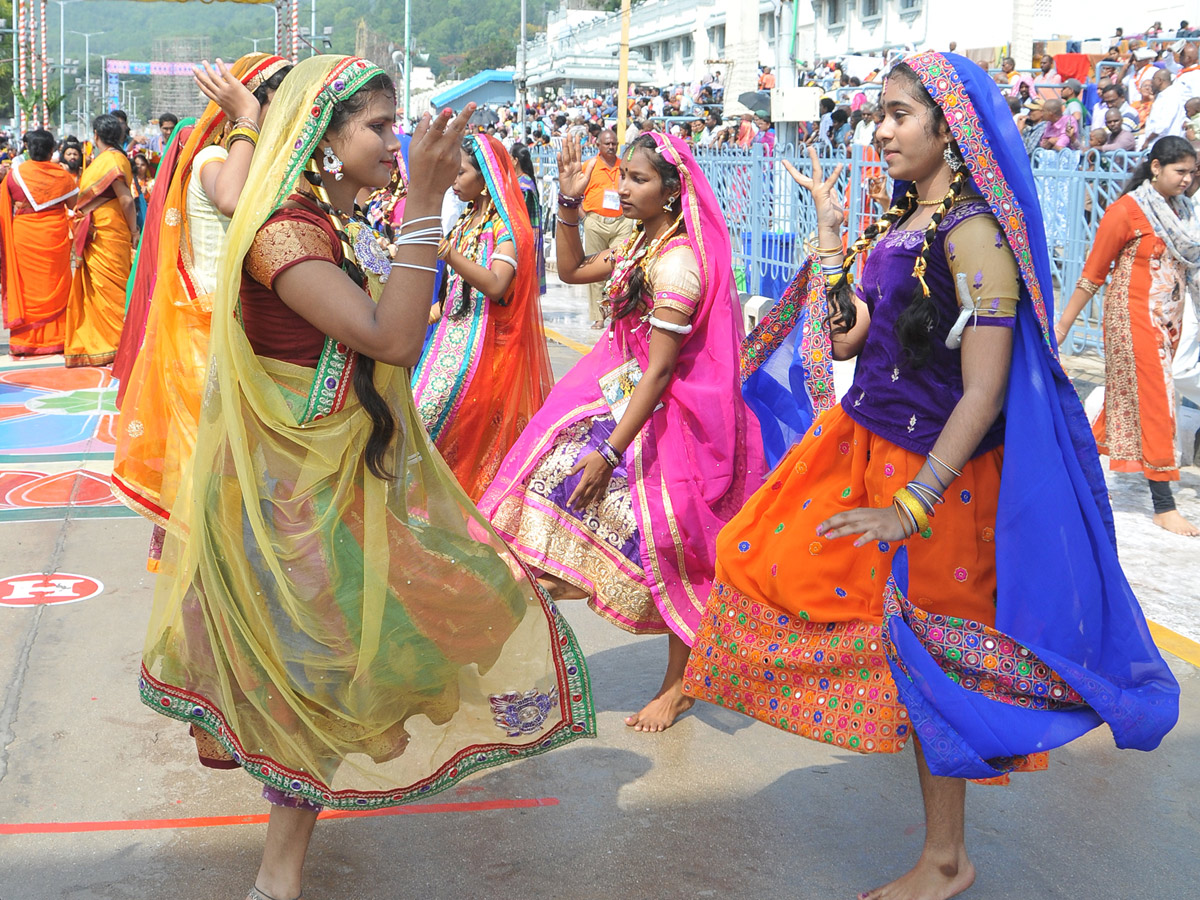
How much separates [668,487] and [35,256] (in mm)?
8948

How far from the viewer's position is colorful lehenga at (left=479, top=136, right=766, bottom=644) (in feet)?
11.5

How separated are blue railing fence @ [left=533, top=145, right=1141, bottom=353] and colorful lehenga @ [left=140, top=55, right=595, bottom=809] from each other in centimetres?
502

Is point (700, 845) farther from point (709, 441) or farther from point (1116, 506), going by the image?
point (1116, 506)

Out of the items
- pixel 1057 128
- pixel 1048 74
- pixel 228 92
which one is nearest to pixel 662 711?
pixel 228 92

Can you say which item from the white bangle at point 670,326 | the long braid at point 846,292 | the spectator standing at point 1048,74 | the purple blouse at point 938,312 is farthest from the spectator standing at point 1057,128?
the purple blouse at point 938,312

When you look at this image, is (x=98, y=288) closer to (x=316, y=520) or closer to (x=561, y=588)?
(x=561, y=588)

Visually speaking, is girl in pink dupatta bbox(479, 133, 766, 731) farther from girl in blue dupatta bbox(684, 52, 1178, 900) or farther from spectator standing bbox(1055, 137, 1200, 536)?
spectator standing bbox(1055, 137, 1200, 536)

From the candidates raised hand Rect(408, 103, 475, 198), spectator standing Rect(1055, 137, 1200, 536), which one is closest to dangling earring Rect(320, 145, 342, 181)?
raised hand Rect(408, 103, 475, 198)

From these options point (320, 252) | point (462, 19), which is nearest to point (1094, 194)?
point (320, 252)

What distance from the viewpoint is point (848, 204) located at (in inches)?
396

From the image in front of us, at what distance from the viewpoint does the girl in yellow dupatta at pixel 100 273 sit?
9.91 metres

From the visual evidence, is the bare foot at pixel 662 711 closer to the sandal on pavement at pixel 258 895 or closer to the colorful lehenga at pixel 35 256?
the sandal on pavement at pixel 258 895

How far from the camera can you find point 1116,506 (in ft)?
19.6

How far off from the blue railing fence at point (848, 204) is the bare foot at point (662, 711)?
4.09 metres
